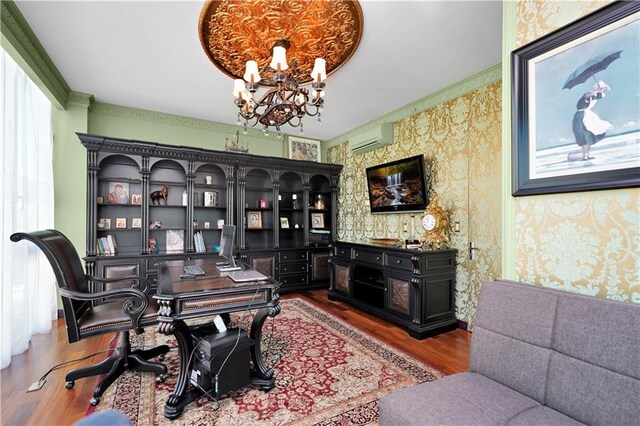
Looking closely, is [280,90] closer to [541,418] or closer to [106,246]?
[541,418]

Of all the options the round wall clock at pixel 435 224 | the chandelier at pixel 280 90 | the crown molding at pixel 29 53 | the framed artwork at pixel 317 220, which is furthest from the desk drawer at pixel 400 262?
the crown molding at pixel 29 53

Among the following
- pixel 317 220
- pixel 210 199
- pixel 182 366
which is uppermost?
pixel 210 199

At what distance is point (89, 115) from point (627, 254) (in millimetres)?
5623

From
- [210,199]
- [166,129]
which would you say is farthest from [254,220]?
[166,129]

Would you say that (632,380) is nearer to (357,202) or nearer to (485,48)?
(485,48)

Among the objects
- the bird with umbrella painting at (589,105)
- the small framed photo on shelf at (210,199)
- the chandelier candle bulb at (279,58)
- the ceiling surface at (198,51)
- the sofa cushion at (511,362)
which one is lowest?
the sofa cushion at (511,362)

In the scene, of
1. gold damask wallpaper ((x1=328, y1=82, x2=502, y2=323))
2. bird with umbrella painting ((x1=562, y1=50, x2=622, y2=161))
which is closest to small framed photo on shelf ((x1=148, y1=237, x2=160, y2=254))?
gold damask wallpaper ((x1=328, y1=82, x2=502, y2=323))

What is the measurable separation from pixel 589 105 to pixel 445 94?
2619 millimetres

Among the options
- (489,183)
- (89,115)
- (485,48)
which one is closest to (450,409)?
(489,183)

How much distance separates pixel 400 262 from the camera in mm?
3385

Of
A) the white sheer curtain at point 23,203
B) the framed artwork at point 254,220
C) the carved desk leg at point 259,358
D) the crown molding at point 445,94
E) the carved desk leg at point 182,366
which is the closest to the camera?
the carved desk leg at point 182,366

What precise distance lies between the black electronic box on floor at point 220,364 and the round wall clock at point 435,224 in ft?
7.95

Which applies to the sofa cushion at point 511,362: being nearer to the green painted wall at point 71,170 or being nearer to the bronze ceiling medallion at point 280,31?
the bronze ceiling medallion at point 280,31

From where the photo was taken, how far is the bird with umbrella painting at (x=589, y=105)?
45.4 inches
